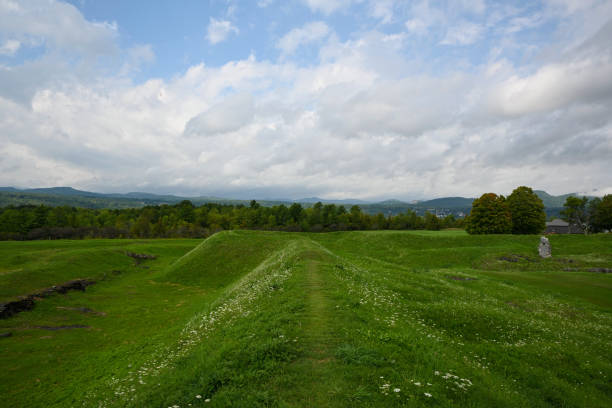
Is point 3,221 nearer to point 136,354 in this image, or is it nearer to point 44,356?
point 44,356

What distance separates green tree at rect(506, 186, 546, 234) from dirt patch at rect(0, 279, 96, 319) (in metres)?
100

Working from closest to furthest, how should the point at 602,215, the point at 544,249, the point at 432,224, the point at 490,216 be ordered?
the point at 544,249 → the point at 490,216 → the point at 602,215 → the point at 432,224

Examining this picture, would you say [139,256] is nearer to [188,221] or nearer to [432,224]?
[188,221]

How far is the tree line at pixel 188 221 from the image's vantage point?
104375 mm

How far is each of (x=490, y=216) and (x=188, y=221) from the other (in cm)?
12763

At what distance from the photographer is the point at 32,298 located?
93.1 ft

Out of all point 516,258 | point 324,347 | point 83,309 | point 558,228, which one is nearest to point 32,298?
point 83,309

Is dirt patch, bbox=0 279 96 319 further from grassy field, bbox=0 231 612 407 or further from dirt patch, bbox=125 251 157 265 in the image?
dirt patch, bbox=125 251 157 265

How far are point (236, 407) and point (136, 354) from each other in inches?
525

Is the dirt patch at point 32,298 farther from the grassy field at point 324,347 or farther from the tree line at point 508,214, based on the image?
the tree line at point 508,214

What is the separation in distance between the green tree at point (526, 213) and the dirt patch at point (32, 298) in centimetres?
10043

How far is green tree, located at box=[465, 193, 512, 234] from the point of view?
7156cm

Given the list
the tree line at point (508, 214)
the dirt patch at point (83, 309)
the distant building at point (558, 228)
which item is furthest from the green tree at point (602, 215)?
the dirt patch at point (83, 309)

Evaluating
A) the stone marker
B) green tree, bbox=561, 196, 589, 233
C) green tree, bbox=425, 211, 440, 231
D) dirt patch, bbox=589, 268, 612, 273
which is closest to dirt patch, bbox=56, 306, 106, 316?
dirt patch, bbox=589, 268, 612, 273
